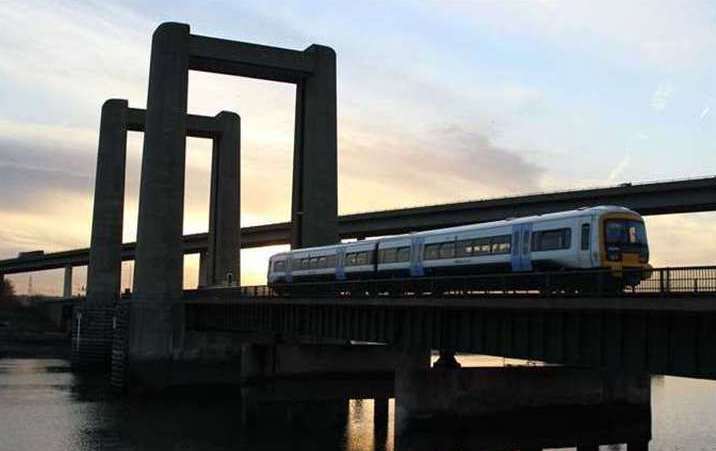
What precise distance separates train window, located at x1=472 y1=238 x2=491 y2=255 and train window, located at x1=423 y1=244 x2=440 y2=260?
3683 mm

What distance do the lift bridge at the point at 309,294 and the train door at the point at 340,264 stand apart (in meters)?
2.55

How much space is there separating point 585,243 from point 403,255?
15.5 meters

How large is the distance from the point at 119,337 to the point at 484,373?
149 ft

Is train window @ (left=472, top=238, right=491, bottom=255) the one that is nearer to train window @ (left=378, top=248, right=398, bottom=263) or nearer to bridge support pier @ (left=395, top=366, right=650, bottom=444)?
bridge support pier @ (left=395, top=366, right=650, bottom=444)

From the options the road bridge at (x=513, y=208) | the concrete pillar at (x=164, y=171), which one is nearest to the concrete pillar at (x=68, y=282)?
the road bridge at (x=513, y=208)

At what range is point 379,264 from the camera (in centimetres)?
4947

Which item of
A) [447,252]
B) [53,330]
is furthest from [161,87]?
[53,330]

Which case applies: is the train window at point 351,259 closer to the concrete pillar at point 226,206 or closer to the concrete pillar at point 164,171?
the concrete pillar at point 164,171

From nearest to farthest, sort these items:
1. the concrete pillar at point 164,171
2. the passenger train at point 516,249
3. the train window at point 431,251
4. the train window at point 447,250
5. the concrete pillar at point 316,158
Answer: the passenger train at point 516,249
the train window at point 447,250
the train window at point 431,251
the concrete pillar at point 164,171
the concrete pillar at point 316,158

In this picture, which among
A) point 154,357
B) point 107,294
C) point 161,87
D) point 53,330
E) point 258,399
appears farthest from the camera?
point 53,330

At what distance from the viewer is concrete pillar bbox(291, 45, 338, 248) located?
77.9 m

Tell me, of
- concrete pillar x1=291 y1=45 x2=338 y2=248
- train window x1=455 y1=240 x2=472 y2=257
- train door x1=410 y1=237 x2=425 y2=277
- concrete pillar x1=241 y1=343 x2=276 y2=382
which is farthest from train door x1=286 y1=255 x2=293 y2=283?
train window x1=455 y1=240 x2=472 y2=257

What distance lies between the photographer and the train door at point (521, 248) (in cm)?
3591

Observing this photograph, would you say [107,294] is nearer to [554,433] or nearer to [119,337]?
[119,337]
